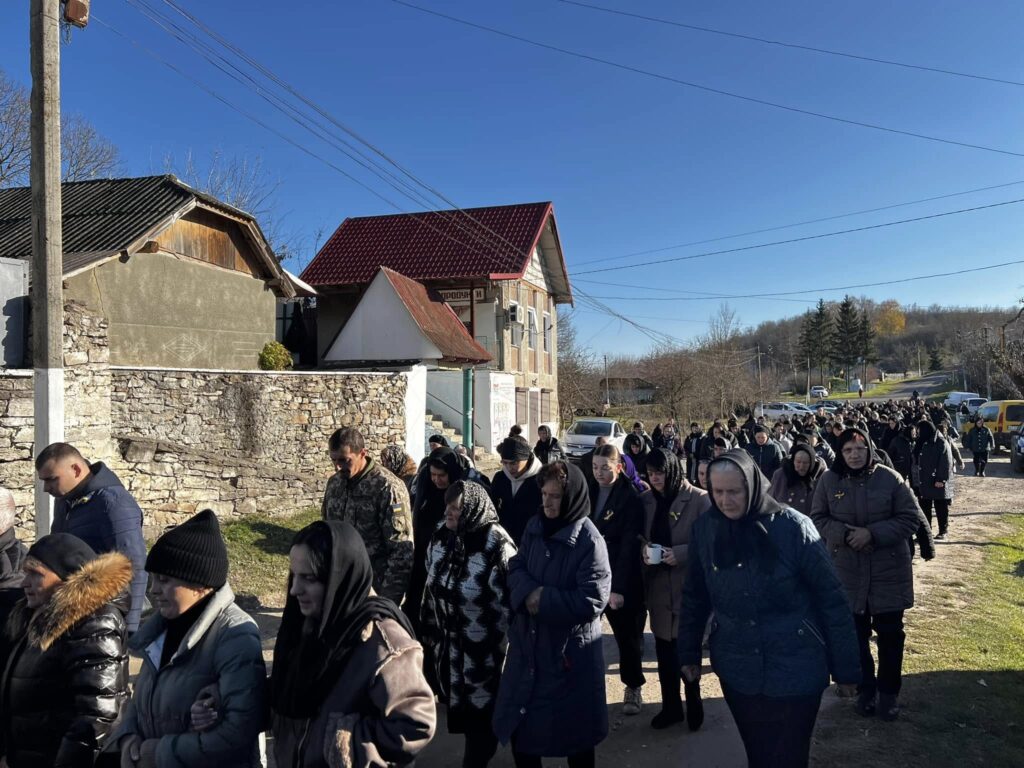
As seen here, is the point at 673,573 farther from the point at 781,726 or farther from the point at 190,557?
the point at 190,557

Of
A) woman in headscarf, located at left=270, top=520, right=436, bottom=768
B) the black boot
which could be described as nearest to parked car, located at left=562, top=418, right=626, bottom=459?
the black boot

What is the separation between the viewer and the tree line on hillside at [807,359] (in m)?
39.3

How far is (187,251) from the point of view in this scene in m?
13.1

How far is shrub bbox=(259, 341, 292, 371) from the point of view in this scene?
48.4 feet

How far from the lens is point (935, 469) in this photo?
10.2m

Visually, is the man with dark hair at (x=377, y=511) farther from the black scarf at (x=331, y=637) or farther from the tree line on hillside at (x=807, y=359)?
the tree line on hillside at (x=807, y=359)

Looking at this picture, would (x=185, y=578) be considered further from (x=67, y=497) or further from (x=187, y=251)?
A: (x=187, y=251)

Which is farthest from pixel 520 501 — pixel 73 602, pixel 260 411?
pixel 260 411

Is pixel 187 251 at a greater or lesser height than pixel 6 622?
greater

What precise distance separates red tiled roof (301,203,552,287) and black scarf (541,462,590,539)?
60.5ft

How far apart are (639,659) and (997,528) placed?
9998mm

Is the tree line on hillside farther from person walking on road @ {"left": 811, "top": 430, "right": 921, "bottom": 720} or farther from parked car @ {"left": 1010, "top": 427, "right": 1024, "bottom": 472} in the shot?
person walking on road @ {"left": 811, "top": 430, "right": 921, "bottom": 720}

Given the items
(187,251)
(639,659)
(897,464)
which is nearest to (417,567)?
(639,659)

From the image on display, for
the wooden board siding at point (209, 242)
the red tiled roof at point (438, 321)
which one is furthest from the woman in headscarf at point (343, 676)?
the red tiled roof at point (438, 321)
